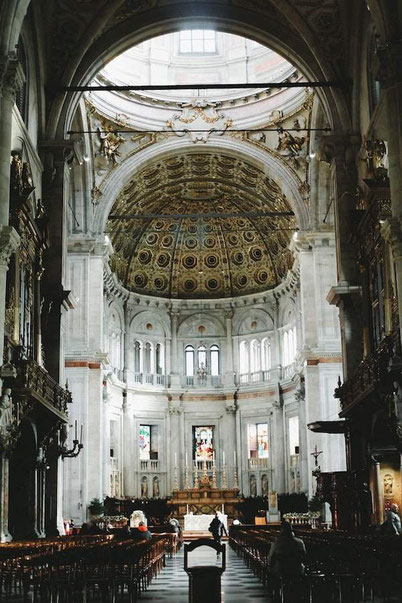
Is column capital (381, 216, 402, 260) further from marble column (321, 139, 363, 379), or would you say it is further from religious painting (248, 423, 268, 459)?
religious painting (248, 423, 268, 459)

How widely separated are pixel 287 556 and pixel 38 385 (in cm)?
1248

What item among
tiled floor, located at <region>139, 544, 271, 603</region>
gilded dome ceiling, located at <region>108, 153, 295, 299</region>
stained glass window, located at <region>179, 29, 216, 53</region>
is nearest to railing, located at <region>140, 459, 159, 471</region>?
gilded dome ceiling, located at <region>108, 153, 295, 299</region>

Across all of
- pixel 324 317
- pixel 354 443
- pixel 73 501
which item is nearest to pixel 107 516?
pixel 73 501

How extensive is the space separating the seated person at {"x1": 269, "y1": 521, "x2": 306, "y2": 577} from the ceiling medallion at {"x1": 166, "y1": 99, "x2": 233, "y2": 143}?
30585 millimetres

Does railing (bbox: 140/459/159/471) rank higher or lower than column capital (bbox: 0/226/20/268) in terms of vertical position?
lower

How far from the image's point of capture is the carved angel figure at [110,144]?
39853 mm

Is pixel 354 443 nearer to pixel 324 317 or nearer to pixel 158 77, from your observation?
pixel 324 317

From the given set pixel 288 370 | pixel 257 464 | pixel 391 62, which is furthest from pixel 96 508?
pixel 391 62

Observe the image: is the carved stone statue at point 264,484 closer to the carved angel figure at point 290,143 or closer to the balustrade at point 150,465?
the balustrade at point 150,465

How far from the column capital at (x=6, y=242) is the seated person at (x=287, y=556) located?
10679 mm

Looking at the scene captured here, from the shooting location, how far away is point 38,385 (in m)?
23.8

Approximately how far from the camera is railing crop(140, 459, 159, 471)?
4859 cm

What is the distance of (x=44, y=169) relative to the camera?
30047 millimetres

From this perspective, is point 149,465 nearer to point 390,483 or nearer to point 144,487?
point 144,487
